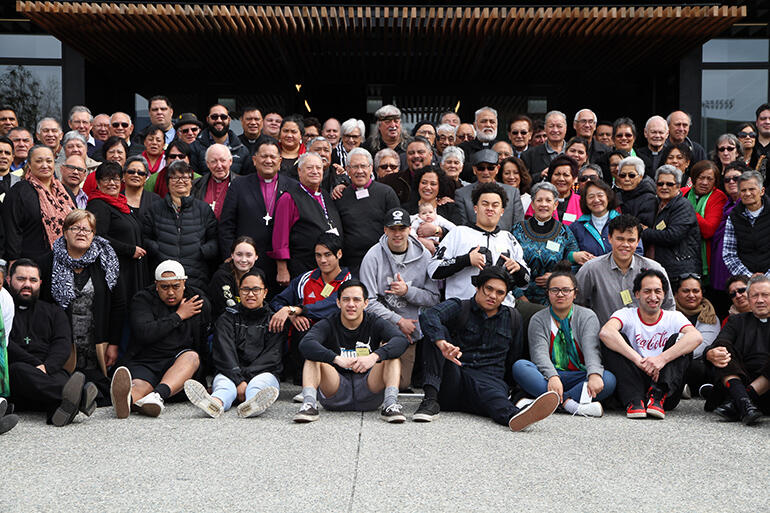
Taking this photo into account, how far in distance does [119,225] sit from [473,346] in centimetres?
301

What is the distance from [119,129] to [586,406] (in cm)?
564

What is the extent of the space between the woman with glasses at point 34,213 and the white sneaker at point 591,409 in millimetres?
4232

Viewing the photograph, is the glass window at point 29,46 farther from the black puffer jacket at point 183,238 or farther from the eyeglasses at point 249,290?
the eyeglasses at point 249,290

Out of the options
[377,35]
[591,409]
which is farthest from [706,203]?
[377,35]

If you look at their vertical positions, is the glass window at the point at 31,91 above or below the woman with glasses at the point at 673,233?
above

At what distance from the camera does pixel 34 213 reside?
647 cm

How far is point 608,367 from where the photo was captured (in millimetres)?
5996

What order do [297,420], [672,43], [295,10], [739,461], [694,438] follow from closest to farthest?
[739,461] → [694,438] → [297,420] → [295,10] → [672,43]

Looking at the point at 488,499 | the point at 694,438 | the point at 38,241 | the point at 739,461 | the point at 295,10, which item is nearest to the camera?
the point at 488,499

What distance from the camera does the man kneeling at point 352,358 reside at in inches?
226

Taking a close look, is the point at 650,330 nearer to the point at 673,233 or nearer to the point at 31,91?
the point at 673,233

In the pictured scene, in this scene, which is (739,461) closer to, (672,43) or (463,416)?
(463,416)

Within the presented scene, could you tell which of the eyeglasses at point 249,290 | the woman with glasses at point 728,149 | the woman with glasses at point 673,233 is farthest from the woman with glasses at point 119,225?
the woman with glasses at point 728,149

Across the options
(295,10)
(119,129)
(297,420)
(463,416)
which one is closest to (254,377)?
(297,420)
